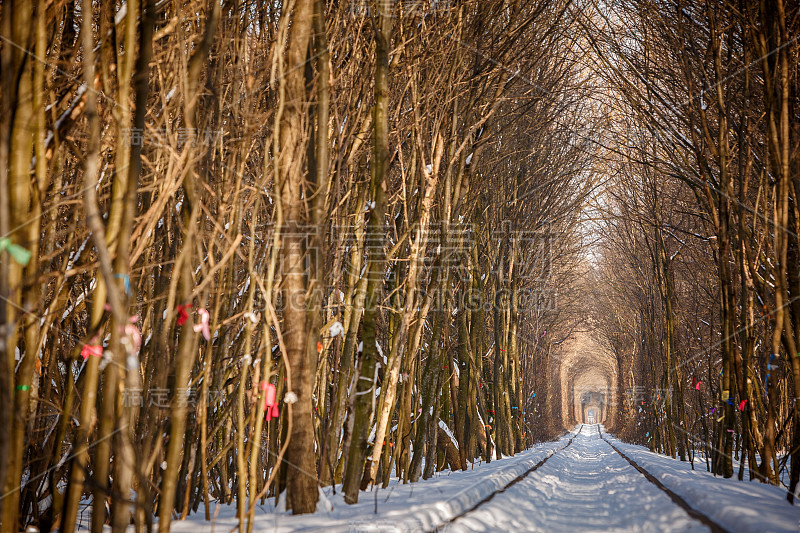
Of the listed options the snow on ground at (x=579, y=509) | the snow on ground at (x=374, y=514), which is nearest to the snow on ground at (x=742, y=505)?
the snow on ground at (x=579, y=509)

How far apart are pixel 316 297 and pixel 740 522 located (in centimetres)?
374

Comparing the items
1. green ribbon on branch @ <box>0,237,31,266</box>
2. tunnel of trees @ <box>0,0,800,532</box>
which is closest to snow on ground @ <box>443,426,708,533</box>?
tunnel of trees @ <box>0,0,800,532</box>

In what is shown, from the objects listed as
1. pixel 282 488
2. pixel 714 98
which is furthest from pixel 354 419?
pixel 714 98

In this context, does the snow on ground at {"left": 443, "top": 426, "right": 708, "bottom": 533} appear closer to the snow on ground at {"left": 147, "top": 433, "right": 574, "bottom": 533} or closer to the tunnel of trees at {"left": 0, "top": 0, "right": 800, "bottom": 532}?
the snow on ground at {"left": 147, "top": 433, "right": 574, "bottom": 533}

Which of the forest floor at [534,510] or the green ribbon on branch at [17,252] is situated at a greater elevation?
the green ribbon on branch at [17,252]

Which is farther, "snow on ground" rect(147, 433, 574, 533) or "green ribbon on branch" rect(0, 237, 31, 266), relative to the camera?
"snow on ground" rect(147, 433, 574, 533)

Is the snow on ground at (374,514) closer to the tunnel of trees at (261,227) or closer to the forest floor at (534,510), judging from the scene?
the forest floor at (534,510)

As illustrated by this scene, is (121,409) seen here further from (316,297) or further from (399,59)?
(399,59)

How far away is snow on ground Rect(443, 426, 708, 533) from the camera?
17.5 feet

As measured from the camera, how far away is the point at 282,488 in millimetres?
6109

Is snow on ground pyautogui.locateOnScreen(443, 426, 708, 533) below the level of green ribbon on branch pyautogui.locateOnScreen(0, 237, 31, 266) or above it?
below

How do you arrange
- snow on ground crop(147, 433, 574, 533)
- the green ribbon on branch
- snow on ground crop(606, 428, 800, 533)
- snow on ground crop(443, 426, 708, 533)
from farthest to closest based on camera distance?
1. snow on ground crop(443, 426, 708, 533)
2. snow on ground crop(147, 433, 574, 533)
3. snow on ground crop(606, 428, 800, 533)
4. the green ribbon on branch

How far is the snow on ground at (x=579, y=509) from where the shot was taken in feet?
17.5

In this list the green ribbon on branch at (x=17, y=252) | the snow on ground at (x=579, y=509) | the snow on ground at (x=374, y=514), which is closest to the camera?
the green ribbon on branch at (x=17, y=252)
